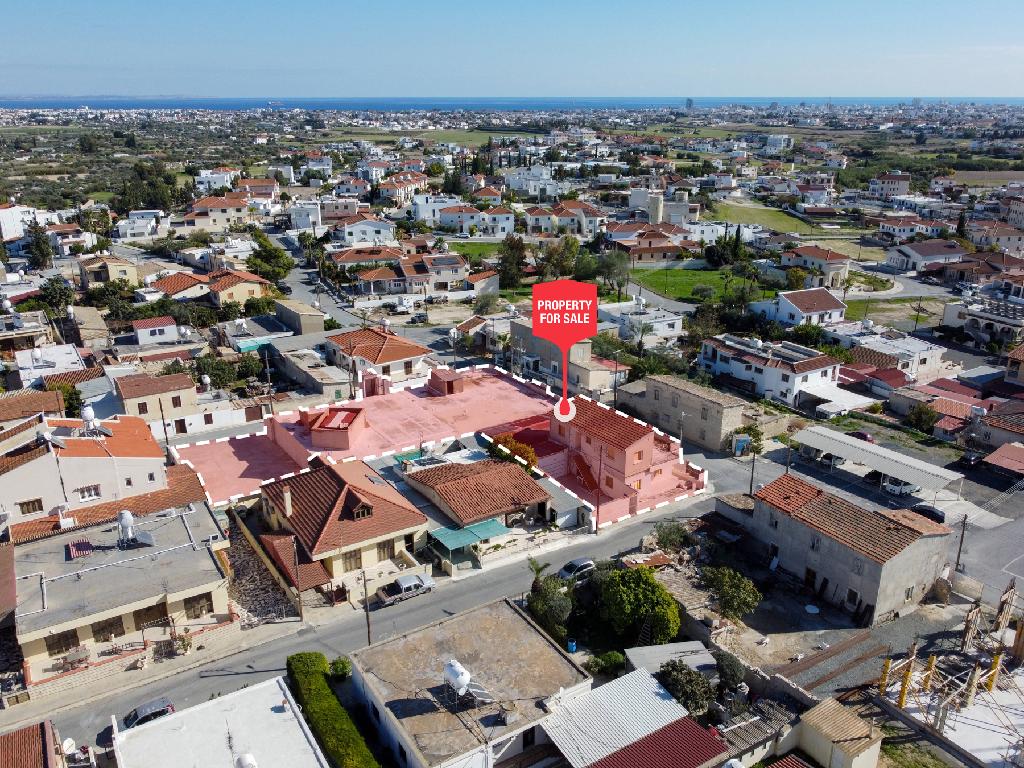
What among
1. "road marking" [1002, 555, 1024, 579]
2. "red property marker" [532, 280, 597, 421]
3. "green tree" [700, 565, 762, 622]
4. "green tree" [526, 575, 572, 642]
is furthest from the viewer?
"red property marker" [532, 280, 597, 421]

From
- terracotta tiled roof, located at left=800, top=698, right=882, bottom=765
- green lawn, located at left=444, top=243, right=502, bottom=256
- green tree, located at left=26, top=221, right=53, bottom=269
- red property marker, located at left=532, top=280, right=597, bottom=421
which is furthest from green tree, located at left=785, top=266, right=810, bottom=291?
green tree, located at left=26, top=221, right=53, bottom=269

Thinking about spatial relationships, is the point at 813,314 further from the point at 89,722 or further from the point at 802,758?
the point at 89,722

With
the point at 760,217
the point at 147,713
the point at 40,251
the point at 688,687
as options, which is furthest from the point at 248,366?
the point at 760,217

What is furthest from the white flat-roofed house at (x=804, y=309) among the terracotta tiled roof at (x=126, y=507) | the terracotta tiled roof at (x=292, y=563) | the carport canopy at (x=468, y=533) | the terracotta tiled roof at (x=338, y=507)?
the terracotta tiled roof at (x=126, y=507)

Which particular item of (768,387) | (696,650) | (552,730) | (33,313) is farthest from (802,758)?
(33,313)

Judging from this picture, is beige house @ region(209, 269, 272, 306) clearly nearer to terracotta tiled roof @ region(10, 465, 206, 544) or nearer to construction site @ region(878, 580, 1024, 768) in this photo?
terracotta tiled roof @ region(10, 465, 206, 544)
